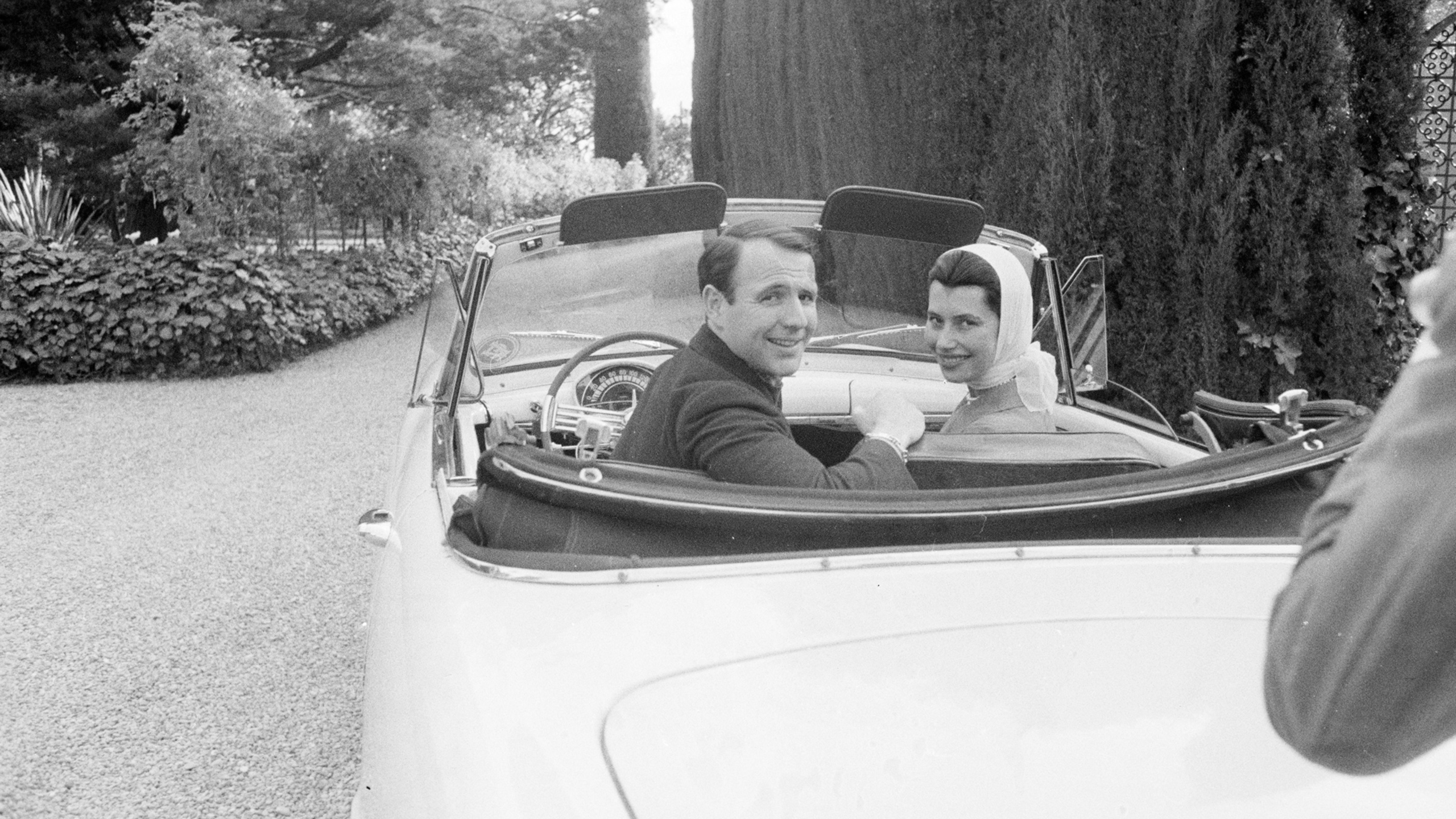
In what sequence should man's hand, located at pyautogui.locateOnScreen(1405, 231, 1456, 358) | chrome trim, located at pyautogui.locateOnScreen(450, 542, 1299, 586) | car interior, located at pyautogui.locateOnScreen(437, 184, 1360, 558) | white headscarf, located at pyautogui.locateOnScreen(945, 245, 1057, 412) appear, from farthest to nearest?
1. white headscarf, located at pyautogui.locateOnScreen(945, 245, 1057, 412)
2. car interior, located at pyautogui.locateOnScreen(437, 184, 1360, 558)
3. chrome trim, located at pyautogui.locateOnScreen(450, 542, 1299, 586)
4. man's hand, located at pyautogui.locateOnScreen(1405, 231, 1456, 358)

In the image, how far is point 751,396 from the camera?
2.34 metres

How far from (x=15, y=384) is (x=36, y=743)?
24.9 ft

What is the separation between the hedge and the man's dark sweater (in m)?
8.94

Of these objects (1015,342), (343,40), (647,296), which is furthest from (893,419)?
(343,40)

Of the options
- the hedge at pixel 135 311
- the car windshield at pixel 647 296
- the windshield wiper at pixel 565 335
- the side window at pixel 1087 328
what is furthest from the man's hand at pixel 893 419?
the hedge at pixel 135 311

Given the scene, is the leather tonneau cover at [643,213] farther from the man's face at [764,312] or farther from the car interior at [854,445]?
the man's face at [764,312]

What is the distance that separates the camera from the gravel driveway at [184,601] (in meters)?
3.78

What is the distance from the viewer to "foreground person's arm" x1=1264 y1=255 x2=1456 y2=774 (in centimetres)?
64

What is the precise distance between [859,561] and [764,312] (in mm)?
1009

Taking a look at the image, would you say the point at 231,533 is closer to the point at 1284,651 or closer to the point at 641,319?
the point at 641,319

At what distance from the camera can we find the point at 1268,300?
5.57 meters

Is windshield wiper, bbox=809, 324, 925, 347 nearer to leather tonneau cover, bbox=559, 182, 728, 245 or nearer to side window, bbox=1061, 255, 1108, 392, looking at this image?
side window, bbox=1061, 255, 1108, 392

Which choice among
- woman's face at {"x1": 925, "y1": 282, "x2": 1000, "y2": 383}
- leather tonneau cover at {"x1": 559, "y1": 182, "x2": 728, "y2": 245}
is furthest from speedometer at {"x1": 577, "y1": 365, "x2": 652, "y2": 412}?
woman's face at {"x1": 925, "y1": 282, "x2": 1000, "y2": 383}

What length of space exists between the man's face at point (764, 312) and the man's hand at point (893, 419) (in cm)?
→ 25
